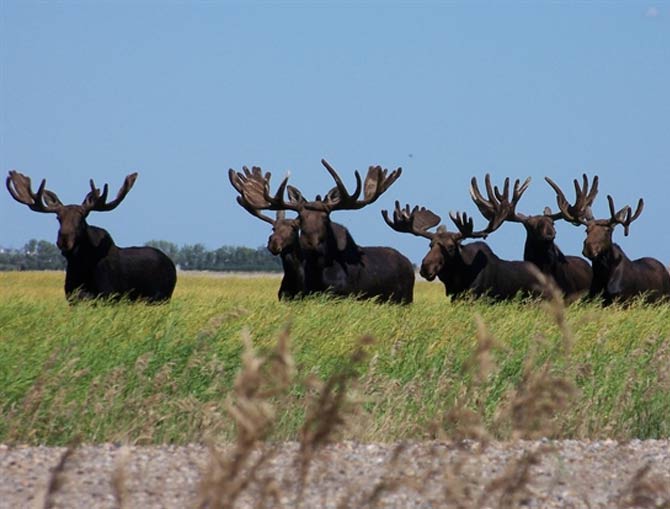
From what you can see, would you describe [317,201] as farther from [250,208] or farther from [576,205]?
[576,205]

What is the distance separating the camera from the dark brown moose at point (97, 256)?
19.7 metres

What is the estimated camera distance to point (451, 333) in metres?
12.7

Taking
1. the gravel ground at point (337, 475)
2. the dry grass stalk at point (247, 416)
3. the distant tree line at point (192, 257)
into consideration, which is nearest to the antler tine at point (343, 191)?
the gravel ground at point (337, 475)

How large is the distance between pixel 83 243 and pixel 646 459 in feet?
44.0

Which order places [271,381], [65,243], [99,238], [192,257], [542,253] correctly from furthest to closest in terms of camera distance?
1. [192,257]
2. [542,253]
3. [99,238]
4. [65,243]
5. [271,381]

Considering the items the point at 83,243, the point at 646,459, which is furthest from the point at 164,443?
the point at 83,243

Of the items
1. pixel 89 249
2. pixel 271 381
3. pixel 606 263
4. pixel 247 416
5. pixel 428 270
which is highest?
pixel 89 249

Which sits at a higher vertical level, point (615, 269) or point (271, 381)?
point (615, 269)

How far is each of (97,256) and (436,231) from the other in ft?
18.7

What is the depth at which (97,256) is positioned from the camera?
65.1 ft

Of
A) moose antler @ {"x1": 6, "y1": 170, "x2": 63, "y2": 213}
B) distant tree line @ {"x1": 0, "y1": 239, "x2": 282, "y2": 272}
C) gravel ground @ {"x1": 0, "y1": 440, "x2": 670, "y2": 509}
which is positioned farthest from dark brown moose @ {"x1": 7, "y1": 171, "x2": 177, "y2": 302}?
distant tree line @ {"x1": 0, "y1": 239, "x2": 282, "y2": 272}

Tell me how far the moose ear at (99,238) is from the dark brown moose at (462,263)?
5.04 metres

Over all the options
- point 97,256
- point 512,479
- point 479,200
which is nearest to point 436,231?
point 479,200

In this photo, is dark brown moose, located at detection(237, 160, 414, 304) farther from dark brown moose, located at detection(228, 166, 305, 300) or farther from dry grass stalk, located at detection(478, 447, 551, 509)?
dry grass stalk, located at detection(478, 447, 551, 509)
